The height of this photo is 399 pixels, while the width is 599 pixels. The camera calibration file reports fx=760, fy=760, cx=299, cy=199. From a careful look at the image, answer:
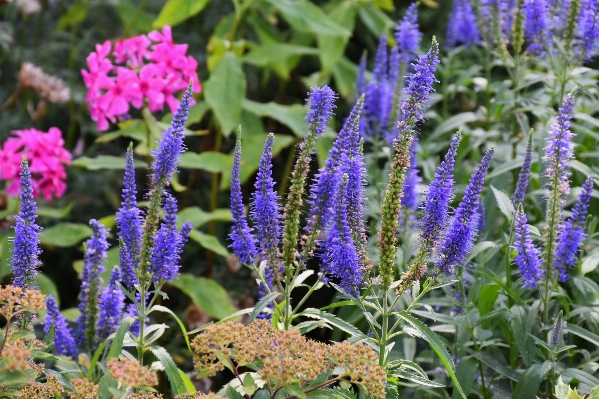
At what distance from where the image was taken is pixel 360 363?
1.92 metres

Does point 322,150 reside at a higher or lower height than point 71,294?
higher

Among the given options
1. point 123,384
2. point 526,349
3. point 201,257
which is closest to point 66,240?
point 201,257

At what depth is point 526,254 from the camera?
236cm

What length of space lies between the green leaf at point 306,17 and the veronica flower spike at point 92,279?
1.87 meters

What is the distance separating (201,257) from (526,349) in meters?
2.60

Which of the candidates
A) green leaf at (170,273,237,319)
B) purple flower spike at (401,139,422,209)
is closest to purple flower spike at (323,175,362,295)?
purple flower spike at (401,139,422,209)

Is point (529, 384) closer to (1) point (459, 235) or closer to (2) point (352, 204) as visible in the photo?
(1) point (459, 235)

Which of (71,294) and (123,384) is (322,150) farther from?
(123,384)

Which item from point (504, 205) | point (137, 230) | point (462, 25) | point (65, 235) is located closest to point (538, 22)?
point (462, 25)

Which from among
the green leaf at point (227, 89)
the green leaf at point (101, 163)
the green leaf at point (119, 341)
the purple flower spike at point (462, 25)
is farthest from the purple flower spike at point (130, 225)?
the purple flower spike at point (462, 25)

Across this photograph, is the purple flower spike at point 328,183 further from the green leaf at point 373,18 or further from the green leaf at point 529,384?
the green leaf at point 373,18

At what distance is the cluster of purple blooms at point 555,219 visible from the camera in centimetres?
224

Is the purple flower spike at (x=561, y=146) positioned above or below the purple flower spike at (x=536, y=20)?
below

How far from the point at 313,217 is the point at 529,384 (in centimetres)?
92
